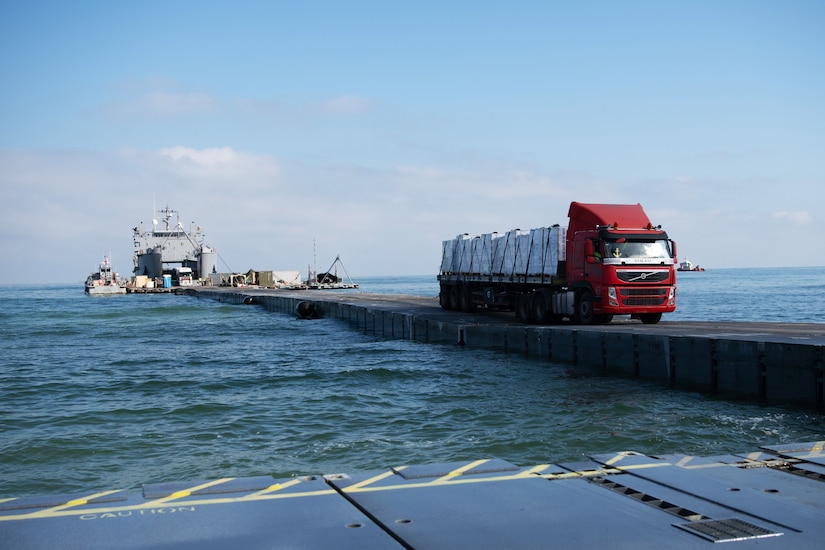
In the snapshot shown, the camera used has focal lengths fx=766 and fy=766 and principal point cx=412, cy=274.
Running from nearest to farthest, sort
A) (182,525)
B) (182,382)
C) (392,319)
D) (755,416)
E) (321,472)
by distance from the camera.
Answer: (182,525), (321,472), (755,416), (182,382), (392,319)

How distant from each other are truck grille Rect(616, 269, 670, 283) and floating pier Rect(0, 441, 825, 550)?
56.6ft

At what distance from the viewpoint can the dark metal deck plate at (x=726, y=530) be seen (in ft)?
18.4

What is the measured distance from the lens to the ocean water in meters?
12.8

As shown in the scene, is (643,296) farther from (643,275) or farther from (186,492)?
(186,492)

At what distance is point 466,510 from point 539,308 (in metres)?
24.0

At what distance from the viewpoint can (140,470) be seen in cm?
1230

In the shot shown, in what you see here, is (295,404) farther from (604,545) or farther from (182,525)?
(604,545)

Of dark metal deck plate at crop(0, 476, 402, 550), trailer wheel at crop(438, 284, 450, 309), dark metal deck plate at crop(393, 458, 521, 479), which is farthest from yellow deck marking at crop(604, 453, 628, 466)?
trailer wheel at crop(438, 284, 450, 309)

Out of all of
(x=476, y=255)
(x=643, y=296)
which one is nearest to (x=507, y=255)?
(x=476, y=255)

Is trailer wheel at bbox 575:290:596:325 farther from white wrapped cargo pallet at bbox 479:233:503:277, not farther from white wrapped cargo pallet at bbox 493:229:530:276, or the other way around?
white wrapped cargo pallet at bbox 479:233:503:277

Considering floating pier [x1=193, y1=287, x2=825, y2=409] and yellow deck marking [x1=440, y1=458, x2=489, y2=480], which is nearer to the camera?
yellow deck marking [x1=440, y1=458, x2=489, y2=480]

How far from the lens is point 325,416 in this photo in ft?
55.9

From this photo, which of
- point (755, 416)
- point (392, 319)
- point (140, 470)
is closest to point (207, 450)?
point (140, 470)

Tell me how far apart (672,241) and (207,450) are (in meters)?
18.0
